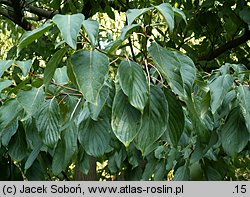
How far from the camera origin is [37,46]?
8.39 ft

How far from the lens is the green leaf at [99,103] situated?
855mm

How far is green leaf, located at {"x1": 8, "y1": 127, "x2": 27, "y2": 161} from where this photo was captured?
1.04 m

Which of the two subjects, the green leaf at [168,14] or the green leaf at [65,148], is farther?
the green leaf at [65,148]

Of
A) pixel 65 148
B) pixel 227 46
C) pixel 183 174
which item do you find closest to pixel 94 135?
pixel 65 148

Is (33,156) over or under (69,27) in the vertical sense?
under

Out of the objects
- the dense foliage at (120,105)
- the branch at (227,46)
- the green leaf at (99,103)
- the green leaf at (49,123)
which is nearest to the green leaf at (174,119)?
the dense foliage at (120,105)

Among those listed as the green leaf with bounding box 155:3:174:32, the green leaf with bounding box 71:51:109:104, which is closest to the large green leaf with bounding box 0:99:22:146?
the green leaf with bounding box 71:51:109:104

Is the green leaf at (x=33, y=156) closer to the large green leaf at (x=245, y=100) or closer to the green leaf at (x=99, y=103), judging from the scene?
the green leaf at (x=99, y=103)

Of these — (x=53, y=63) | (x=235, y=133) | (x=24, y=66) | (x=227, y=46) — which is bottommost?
(x=227, y=46)

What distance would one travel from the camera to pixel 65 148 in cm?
94

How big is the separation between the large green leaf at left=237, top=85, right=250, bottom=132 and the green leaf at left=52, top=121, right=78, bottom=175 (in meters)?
0.35

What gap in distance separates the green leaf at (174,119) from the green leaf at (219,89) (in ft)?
0.42

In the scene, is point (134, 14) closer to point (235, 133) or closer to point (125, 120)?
point (125, 120)

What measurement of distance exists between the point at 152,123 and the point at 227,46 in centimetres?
178
